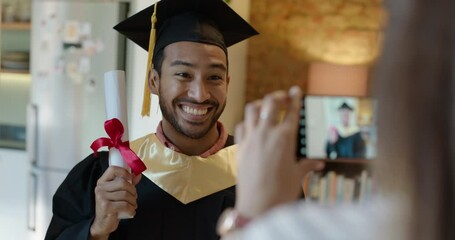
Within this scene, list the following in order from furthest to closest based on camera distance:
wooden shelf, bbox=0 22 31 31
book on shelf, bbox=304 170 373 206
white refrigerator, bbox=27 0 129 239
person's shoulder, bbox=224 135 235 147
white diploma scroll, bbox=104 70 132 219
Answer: book on shelf, bbox=304 170 373 206
wooden shelf, bbox=0 22 31 31
white refrigerator, bbox=27 0 129 239
person's shoulder, bbox=224 135 235 147
white diploma scroll, bbox=104 70 132 219

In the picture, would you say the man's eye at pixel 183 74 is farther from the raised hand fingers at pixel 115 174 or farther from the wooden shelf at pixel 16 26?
the wooden shelf at pixel 16 26

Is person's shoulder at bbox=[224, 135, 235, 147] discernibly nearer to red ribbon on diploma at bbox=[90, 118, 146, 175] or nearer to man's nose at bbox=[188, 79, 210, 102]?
man's nose at bbox=[188, 79, 210, 102]

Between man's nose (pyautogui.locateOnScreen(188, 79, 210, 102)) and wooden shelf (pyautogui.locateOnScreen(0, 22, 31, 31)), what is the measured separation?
280 centimetres

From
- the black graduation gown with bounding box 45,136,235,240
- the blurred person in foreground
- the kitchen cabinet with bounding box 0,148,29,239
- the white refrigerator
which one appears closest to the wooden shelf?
the white refrigerator

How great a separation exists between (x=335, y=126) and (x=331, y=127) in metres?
0.03

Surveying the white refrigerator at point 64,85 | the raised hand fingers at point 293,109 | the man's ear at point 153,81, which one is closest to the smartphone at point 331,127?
the white refrigerator at point 64,85

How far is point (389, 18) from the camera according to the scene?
0.61 metres

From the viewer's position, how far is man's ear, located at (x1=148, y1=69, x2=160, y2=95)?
157 cm

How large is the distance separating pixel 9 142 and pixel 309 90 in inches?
76.7

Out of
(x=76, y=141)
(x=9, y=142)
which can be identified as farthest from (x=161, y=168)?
(x=9, y=142)

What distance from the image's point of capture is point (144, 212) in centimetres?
150

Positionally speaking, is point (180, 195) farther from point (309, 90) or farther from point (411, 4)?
point (309, 90)

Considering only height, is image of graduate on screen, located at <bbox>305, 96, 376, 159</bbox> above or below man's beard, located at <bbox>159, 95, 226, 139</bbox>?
below

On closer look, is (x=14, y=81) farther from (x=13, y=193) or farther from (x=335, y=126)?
(x=335, y=126)
